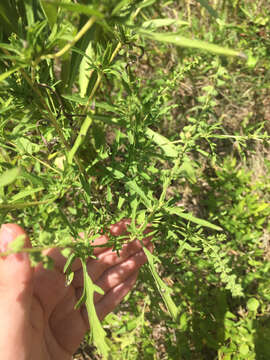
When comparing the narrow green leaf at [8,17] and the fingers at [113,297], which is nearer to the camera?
the narrow green leaf at [8,17]

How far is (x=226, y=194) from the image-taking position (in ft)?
6.81

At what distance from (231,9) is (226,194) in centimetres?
138

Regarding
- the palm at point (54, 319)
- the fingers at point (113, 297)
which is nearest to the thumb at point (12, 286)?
the palm at point (54, 319)

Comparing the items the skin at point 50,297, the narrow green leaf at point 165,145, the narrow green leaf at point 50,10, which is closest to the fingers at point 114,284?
the skin at point 50,297

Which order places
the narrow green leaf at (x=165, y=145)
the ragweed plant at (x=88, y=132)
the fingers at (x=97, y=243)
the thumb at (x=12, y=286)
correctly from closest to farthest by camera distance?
the ragweed plant at (x=88, y=132) → the thumb at (x=12, y=286) → the narrow green leaf at (x=165, y=145) → the fingers at (x=97, y=243)

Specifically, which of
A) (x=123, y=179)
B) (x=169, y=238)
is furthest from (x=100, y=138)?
(x=169, y=238)

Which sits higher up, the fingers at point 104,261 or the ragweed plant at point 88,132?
the ragweed plant at point 88,132

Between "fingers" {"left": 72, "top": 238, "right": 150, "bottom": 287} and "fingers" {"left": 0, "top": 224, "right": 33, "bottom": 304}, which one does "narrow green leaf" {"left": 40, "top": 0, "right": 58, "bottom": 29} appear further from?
"fingers" {"left": 72, "top": 238, "right": 150, "bottom": 287}

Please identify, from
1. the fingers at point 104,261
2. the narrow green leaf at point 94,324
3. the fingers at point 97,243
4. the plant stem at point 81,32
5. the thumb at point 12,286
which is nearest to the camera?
the plant stem at point 81,32

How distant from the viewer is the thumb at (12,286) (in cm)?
101

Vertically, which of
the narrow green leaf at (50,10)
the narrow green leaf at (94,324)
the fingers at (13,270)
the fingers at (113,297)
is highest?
the narrow green leaf at (50,10)

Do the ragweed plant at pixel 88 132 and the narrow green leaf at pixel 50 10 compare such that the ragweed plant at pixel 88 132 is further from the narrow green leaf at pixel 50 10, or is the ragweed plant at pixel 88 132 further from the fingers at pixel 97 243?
the fingers at pixel 97 243

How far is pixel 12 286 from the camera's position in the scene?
1.03m

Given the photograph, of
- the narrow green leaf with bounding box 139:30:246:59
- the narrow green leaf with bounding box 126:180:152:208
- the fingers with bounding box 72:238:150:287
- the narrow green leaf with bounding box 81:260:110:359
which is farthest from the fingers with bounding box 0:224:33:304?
the narrow green leaf with bounding box 139:30:246:59
